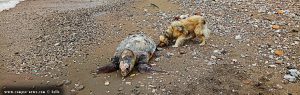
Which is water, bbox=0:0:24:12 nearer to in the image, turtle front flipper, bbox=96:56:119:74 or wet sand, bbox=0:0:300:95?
wet sand, bbox=0:0:300:95

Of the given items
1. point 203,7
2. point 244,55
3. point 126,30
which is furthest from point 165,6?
point 244,55

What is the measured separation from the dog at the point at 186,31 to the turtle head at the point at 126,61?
984mm

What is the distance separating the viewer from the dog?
24.7 feet

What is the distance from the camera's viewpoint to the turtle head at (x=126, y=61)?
6.55 m

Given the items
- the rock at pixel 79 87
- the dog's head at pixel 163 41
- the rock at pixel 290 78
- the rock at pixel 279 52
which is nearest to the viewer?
the rock at pixel 79 87

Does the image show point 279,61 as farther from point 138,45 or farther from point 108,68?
point 108,68

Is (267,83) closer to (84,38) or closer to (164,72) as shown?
(164,72)

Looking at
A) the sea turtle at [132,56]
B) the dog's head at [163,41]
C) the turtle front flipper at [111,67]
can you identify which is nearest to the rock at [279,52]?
the dog's head at [163,41]

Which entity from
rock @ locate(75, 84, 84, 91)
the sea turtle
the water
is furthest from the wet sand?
the water

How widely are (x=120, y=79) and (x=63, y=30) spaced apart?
2675 mm

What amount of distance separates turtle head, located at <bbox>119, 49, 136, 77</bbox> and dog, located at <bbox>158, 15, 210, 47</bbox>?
3.23 ft

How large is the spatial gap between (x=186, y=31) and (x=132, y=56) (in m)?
1.28

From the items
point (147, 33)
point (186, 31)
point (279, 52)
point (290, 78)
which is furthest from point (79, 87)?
point (279, 52)

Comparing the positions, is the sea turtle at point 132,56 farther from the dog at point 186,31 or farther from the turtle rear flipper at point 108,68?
the dog at point 186,31
